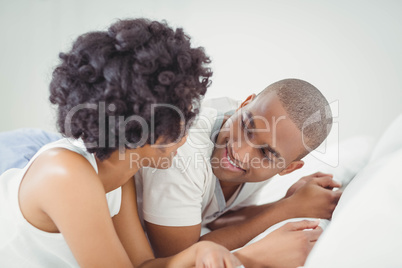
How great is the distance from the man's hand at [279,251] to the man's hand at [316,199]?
174 millimetres

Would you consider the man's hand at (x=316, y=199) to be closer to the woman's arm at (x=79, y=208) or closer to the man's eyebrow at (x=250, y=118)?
the man's eyebrow at (x=250, y=118)

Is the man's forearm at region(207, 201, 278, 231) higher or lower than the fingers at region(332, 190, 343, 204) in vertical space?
lower

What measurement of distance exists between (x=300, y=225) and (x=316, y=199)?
183mm

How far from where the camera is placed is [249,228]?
1100mm

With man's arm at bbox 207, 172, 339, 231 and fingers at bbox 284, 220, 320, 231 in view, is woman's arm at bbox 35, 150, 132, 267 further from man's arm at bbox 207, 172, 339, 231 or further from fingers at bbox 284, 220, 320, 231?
man's arm at bbox 207, 172, 339, 231

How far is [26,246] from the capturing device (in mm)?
804

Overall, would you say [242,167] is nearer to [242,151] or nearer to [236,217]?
[242,151]

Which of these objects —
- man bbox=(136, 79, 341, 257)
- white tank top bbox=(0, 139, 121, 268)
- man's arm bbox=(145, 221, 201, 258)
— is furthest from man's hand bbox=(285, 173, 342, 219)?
white tank top bbox=(0, 139, 121, 268)

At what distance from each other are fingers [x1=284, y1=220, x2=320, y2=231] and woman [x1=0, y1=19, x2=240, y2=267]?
0.24 m

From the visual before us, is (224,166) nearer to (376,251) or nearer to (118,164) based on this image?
(118,164)

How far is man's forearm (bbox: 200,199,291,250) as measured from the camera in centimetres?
108

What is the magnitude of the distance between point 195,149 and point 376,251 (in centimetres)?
54

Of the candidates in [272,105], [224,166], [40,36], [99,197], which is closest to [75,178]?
[99,197]

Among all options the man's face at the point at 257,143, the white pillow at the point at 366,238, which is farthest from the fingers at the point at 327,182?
the white pillow at the point at 366,238
